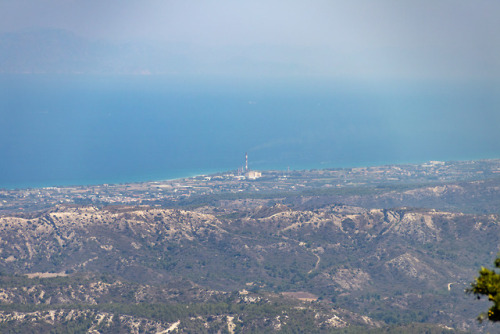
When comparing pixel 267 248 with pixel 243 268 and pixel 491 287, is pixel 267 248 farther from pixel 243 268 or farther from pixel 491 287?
pixel 491 287

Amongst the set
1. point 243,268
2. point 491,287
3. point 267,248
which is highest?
point 267,248

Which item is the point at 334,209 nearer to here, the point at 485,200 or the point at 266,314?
the point at 485,200

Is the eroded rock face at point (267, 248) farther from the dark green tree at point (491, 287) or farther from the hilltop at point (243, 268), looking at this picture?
the dark green tree at point (491, 287)

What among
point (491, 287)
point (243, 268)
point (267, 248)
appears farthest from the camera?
point (267, 248)

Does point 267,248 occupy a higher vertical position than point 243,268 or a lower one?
higher

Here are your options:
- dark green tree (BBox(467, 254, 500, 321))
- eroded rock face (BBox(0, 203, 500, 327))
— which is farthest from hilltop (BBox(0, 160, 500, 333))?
dark green tree (BBox(467, 254, 500, 321))

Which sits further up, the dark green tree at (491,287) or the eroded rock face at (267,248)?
the eroded rock face at (267,248)

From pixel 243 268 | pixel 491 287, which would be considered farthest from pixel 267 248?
pixel 491 287

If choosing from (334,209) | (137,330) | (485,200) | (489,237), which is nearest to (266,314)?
(137,330)

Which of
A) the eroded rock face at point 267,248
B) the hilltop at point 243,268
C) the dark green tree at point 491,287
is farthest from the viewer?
the eroded rock face at point 267,248

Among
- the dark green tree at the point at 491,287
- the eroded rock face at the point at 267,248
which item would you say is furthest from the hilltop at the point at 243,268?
the dark green tree at the point at 491,287

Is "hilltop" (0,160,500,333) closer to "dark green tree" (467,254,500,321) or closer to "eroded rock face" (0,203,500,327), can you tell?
"eroded rock face" (0,203,500,327)
